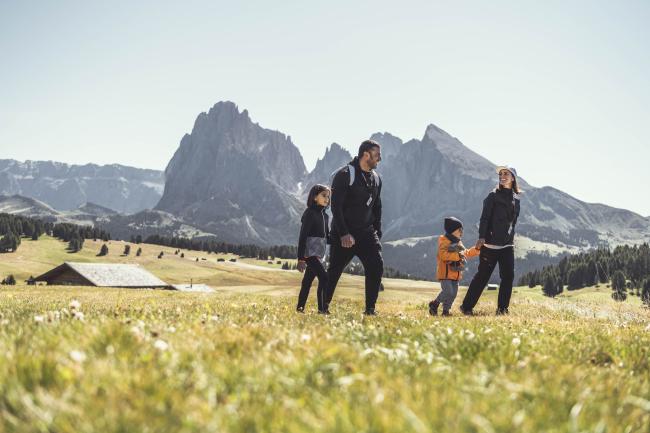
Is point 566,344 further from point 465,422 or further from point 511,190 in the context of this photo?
point 511,190

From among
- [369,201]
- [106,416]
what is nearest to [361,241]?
[369,201]

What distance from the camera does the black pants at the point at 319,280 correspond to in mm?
11742

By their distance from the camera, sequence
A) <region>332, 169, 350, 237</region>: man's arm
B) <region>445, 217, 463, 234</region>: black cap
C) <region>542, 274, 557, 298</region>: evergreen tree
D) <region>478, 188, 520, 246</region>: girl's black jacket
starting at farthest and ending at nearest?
<region>542, 274, 557, 298</region>: evergreen tree < <region>445, 217, 463, 234</region>: black cap < <region>478, 188, 520, 246</region>: girl's black jacket < <region>332, 169, 350, 237</region>: man's arm

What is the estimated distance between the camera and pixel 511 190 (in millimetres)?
13953

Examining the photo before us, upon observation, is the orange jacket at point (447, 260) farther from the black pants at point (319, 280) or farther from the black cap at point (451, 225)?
the black pants at point (319, 280)

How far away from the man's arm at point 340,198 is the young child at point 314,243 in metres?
0.65

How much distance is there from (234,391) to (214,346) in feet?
3.76

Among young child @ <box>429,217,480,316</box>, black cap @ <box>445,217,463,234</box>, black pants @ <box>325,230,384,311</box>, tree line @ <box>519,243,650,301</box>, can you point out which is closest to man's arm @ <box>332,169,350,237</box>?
black pants @ <box>325,230,384,311</box>

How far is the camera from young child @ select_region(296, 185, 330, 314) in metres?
11.9

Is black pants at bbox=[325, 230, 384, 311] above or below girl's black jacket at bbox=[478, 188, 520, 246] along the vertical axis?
below

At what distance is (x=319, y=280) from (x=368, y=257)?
146 cm

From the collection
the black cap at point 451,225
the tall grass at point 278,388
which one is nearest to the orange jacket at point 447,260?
the black cap at point 451,225

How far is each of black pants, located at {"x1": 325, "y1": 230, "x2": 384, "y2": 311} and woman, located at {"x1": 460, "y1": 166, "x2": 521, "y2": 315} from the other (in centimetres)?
364

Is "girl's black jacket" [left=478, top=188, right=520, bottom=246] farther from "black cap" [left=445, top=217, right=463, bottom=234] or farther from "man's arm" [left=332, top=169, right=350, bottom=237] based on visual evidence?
"man's arm" [left=332, top=169, right=350, bottom=237]
